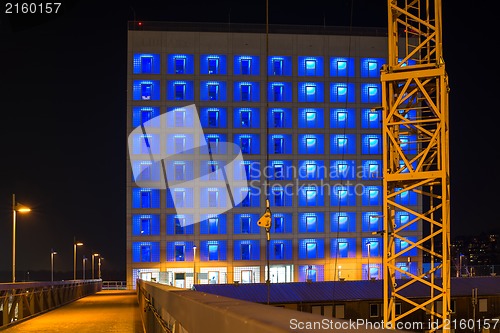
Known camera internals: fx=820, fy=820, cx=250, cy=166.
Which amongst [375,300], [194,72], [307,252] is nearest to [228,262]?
[307,252]

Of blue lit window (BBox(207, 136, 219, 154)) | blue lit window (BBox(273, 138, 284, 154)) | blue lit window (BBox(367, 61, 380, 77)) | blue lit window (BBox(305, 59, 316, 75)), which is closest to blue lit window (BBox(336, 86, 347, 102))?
blue lit window (BBox(305, 59, 316, 75))

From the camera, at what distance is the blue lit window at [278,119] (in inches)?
4168

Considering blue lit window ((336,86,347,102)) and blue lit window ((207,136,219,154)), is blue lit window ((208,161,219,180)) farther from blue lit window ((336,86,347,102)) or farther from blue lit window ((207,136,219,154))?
blue lit window ((336,86,347,102))

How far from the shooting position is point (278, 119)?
10606 centimetres

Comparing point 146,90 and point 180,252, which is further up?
point 146,90

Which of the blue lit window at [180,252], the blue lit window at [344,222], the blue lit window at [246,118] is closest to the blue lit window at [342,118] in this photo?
the blue lit window at [246,118]

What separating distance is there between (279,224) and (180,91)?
2099 centimetres

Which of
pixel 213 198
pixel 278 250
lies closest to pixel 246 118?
pixel 213 198

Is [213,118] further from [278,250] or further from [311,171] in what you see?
[278,250]

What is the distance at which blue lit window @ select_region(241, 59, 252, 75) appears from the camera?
105688 millimetres

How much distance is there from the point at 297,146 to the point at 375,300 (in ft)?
147

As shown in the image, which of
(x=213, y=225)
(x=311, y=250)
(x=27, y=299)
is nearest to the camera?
(x=27, y=299)

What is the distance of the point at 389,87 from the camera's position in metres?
43.2

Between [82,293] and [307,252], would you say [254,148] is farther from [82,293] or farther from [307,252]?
[82,293]
